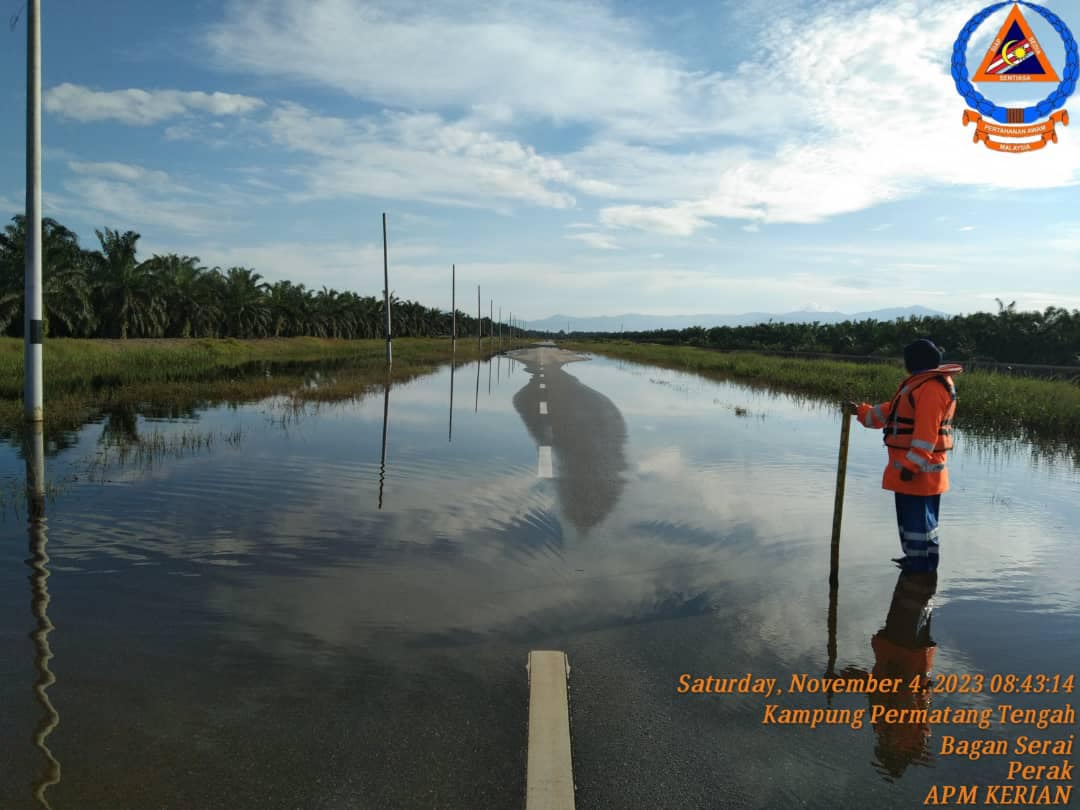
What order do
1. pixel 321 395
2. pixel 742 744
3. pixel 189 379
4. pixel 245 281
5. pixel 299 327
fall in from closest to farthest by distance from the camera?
pixel 742 744
pixel 321 395
pixel 189 379
pixel 245 281
pixel 299 327

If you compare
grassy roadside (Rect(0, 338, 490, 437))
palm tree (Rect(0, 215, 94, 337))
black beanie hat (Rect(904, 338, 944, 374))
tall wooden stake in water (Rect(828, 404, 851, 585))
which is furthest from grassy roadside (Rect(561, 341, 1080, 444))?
palm tree (Rect(0, 215, 94, 337))

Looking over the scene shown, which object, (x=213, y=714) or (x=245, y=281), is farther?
(x=245, y=281)

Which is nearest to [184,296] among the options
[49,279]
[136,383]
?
[49,279]

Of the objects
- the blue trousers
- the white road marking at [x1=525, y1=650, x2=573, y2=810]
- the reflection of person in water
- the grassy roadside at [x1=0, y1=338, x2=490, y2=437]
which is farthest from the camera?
the grassy roadside at [x1=0, y1=338, x2=490, y2=437]

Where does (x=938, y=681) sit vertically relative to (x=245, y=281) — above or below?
below

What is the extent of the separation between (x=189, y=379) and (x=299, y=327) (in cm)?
5487

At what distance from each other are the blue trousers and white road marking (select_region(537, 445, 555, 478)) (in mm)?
4523

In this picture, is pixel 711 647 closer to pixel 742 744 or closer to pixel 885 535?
pixel 742 744

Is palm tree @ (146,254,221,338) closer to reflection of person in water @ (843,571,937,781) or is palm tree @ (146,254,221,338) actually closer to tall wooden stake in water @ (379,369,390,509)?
tall wooden stake in water @ (379,369,390,509)

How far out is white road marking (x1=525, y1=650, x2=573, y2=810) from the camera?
2.83 m

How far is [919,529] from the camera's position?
556 centimetres

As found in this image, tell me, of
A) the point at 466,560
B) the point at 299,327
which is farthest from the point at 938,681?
the point at 299,327

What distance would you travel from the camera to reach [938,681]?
3.96 metres

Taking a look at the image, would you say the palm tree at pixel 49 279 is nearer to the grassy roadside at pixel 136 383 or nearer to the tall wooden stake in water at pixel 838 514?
the grassy roadside at pixel 136 383
